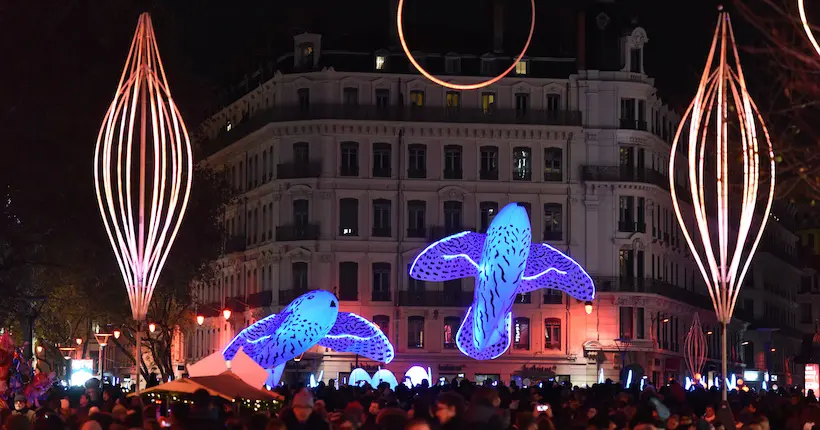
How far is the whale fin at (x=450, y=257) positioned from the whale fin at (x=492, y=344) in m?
5.90

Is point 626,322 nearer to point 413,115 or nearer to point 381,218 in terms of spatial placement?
point 381,218

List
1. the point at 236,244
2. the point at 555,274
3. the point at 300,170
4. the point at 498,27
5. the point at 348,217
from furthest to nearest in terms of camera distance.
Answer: the point at 236,244 < the point at 498,27 < the point at 348,217 < the point at 300,170 < the point at 555,274

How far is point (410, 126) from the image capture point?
8900 cm

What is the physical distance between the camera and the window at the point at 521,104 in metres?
89.9

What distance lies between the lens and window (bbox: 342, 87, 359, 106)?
8900 centimetres

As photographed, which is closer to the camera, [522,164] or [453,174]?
[453,174]

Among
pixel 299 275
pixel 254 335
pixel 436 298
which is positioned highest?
pixel 299 275

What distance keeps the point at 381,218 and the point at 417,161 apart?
128 inches

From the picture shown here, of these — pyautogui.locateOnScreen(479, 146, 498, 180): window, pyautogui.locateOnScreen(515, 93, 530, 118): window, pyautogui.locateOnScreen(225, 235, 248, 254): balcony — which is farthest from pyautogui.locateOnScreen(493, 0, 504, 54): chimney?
pyautogui.locateOnScreen(225, 235, 248, 254): balcony

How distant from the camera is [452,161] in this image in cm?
9000

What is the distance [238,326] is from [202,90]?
3788 cm

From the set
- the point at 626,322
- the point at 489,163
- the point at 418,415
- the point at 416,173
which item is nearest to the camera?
the point at 418,415

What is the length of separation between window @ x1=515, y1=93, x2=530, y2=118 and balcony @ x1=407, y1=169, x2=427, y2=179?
17.2 ft

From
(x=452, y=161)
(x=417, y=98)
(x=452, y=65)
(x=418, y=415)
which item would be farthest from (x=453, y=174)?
(x=418, y=415)
